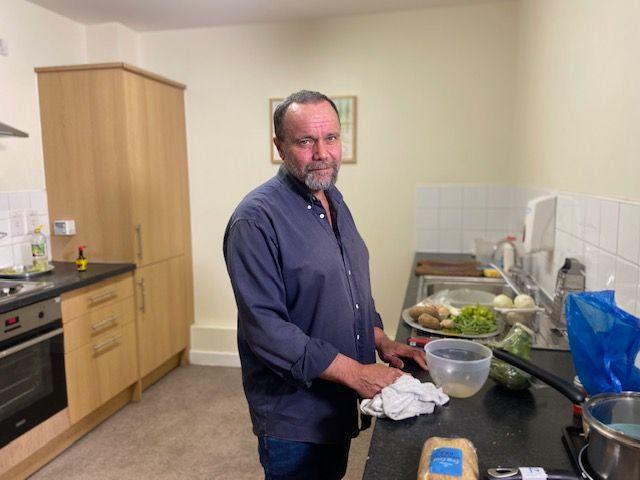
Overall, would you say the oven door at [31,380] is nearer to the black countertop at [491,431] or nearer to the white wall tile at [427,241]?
the black countertop at [491,431]

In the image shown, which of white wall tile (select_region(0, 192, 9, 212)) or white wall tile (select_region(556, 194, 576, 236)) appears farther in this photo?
white wall tile (select_region(0, 192, 9, 212))

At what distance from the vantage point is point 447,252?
10.7 feet

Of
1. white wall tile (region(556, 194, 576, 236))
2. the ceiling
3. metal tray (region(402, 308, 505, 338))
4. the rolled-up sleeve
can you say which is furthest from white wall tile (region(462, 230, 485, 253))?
the rolled-up sleeve

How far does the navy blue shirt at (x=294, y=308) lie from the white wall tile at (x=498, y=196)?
6.77 feet

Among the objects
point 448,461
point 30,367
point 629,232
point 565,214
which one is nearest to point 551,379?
point 448,461

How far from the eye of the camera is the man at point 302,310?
1.14 meters

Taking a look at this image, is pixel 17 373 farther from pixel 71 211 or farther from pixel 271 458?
pixel 271 458

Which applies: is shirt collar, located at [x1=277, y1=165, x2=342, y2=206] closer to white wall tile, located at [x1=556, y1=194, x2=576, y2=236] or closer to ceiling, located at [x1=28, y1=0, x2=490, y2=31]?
white wall tile, located at [x1=556, y1=194, x2=576, y2=236]

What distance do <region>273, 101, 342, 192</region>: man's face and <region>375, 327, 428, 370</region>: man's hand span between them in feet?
1.62

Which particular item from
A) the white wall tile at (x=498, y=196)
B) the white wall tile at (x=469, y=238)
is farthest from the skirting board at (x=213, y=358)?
the white wall tile at (x=498, y=196)

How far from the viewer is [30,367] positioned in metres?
2.17

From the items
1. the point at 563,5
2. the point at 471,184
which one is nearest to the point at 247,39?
the point at 471,184

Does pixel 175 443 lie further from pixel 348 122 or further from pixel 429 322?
pixel 348 122

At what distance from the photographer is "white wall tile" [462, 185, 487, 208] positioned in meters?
A: 3.19
